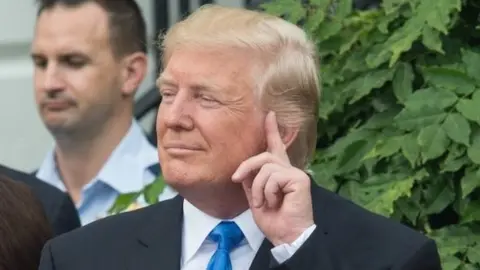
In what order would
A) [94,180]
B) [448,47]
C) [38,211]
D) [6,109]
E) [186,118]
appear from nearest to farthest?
[186,118], [38,211], [448,47], [94,180], [6,109]

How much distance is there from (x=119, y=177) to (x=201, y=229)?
1.91m

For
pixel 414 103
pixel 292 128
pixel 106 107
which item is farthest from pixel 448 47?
pixel 106 107

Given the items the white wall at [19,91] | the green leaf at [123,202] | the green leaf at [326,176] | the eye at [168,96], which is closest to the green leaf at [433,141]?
the green leaf at [326,176]

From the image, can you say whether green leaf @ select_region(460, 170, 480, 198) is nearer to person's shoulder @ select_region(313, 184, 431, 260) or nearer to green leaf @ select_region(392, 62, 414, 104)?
green leaf @ select_region(392, 62, 414, 104)

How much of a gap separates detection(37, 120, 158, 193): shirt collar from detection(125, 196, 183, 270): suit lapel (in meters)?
1.67

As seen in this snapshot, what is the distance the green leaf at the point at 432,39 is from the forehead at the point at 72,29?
164 centimetres

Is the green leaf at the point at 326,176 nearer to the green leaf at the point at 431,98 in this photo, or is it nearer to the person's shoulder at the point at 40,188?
the green leaf at the point at 431,98

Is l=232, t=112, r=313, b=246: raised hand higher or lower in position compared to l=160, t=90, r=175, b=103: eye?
lower

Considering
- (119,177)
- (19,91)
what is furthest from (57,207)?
(19,91)

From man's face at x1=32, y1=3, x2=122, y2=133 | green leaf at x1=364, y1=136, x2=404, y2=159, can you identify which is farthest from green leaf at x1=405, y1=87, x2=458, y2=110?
man's face at x1=32, y1=3, x2=122, y2=133

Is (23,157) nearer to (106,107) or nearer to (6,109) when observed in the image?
(6,109)

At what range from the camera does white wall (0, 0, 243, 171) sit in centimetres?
600

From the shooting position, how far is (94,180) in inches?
204

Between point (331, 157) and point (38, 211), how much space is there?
2.89 feet
